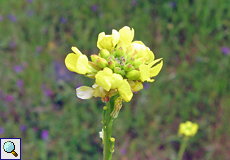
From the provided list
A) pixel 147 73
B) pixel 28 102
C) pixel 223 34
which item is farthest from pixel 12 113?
pixel 223 34

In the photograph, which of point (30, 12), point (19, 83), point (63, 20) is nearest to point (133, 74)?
point (19, 83)

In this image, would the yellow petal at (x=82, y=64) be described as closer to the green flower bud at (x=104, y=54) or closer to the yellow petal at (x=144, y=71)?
the green flower bud at (x=104, y=54)

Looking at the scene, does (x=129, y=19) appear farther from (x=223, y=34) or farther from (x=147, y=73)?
(x=147, y=73)

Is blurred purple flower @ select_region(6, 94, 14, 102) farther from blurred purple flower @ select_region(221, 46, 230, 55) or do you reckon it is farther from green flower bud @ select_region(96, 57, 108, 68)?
blurred purple flower @ select_region(221, 46, 230, 55)

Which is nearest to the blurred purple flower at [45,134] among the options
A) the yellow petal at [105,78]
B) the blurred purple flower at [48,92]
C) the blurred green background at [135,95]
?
the blurred green background at [135,95]

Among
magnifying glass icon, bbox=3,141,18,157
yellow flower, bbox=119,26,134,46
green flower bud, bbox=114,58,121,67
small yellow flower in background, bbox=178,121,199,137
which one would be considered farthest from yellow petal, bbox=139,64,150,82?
small yellow flower in background, bbox=178,121,199,137

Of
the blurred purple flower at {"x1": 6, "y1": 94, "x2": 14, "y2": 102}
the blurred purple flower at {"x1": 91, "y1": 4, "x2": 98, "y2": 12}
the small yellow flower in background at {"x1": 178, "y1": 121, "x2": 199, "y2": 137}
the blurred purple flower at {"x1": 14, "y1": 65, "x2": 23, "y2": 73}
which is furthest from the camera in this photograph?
the blurred purple flower at {"x1": 91, "y1": 4, "x2": 98, "y2": 12}
